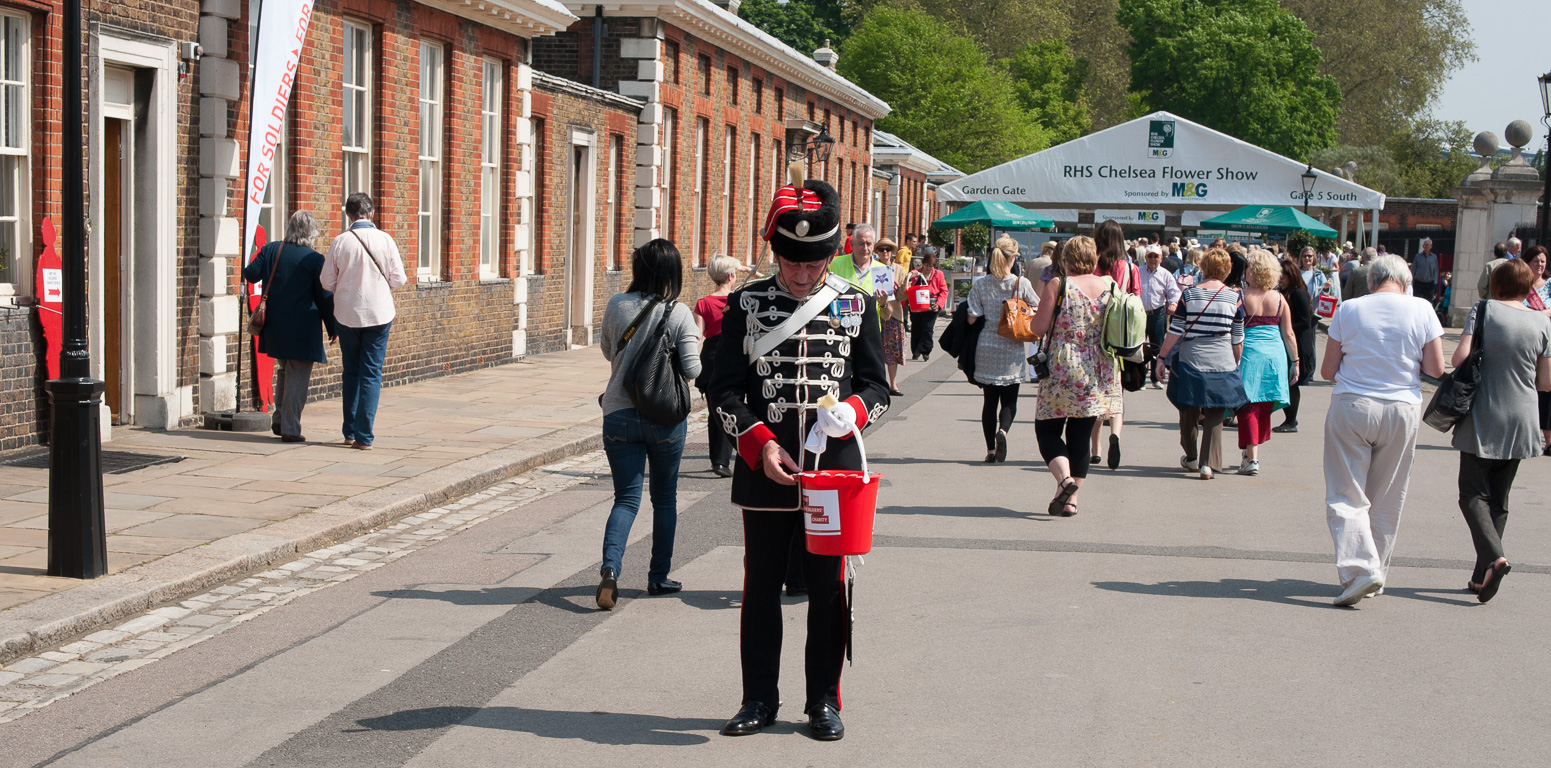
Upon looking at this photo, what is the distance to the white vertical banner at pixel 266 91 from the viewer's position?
1093 centimetres

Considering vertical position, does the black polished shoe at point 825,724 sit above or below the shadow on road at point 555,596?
above

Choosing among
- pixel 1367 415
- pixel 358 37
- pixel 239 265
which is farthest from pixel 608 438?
pixel 358 37

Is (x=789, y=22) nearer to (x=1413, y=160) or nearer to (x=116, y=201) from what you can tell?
(x=1413, y=160)

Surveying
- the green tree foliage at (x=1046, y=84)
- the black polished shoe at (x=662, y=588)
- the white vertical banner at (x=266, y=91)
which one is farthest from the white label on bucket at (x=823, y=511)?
the green tree foliage at (x=1046, y=84)

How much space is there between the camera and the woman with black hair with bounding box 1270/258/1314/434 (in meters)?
13.7

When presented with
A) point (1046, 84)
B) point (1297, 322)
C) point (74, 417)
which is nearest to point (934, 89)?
point (1046, 84)

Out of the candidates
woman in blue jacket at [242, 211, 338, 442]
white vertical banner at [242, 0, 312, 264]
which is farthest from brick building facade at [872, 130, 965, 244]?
woman in blue jacket at [242, 211, 338, 442]

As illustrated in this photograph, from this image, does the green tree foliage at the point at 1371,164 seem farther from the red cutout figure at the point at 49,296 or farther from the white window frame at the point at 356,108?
the red cutout figure at the point at 49,296

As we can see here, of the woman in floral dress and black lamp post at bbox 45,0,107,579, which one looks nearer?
black lamp post at bbox 45,0,107,579

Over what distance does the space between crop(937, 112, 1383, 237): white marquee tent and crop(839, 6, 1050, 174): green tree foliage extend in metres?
22.6

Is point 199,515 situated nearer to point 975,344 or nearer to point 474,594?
→ point 474,594

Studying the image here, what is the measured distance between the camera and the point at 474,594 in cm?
682

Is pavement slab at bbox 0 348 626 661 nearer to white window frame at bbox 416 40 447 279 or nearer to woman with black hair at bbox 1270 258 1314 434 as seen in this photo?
white window frame at bbox 416 40 447 279

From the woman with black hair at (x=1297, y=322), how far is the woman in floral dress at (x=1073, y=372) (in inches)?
179
